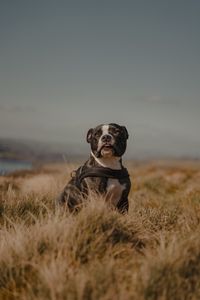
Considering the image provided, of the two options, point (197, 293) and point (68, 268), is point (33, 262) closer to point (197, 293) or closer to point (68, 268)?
point (68, 268)

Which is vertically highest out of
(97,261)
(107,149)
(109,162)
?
(107,149)

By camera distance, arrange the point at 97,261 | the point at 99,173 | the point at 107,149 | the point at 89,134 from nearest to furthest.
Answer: the point at 97,261 < the point at 99,173 < the point at 107,149 < the point at 89,134

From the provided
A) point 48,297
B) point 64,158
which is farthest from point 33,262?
point 64,158

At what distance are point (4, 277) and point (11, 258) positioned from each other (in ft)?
0.59

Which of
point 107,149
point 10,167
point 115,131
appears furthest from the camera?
point 10,167

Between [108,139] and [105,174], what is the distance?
1.69ft

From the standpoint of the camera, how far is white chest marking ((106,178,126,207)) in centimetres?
634

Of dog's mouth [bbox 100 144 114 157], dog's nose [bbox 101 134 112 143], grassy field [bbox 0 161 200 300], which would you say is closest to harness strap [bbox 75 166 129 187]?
dog's mouth [bbox 100 144 114 157]

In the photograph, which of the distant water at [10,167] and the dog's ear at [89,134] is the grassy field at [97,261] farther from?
the distant water at [10,167]

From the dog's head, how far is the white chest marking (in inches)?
16.1

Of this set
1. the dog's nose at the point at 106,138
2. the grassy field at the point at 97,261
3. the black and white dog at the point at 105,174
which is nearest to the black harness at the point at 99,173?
the black and white dog at the point at 105,174

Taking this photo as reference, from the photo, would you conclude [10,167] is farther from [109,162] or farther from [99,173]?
[99,173]

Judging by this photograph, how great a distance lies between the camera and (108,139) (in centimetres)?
657

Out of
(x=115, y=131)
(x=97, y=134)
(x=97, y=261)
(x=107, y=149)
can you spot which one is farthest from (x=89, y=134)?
(x=97, y=261)
